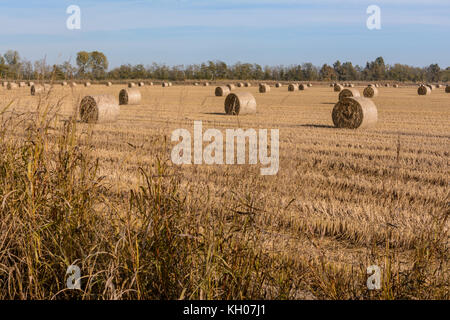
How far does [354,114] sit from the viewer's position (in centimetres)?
1761

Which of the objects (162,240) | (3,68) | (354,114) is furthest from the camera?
(354,114)

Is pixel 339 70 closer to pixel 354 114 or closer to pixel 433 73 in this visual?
pixel 433 73

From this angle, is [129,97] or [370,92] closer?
[129,97]

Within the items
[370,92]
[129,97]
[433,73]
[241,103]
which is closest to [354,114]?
[241,103]

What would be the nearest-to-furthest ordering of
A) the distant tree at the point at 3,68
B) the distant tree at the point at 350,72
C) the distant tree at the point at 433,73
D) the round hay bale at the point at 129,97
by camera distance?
the distant tree at the point at 3,68 < the round hay bale at the point at 129,97 < the distant tree at the point at 350,72 < the distant tree at the point at 433,73

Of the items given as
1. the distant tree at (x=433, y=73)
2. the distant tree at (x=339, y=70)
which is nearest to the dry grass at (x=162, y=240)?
the distant tree at (x=339, y=70)

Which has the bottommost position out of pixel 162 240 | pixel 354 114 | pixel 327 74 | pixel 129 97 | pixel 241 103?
pixel 162 240

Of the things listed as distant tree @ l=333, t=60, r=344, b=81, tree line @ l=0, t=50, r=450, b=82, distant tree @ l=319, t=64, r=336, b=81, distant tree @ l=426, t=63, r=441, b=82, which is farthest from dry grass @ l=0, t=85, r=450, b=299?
distant tree @ l=426, t=63, r=441, b=82

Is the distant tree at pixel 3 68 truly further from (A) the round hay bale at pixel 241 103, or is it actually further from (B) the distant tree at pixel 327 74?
(B) the distant tree at pixel 327 74

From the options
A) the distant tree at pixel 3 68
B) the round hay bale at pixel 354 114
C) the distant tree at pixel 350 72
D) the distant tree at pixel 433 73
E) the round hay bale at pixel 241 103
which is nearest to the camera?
the distant tree at pixel 3 68

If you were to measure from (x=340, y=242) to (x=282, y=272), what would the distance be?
252cm

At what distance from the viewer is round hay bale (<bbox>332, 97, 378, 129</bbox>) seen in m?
17.5

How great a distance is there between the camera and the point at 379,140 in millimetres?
14039

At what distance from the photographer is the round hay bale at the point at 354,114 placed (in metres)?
17.5
